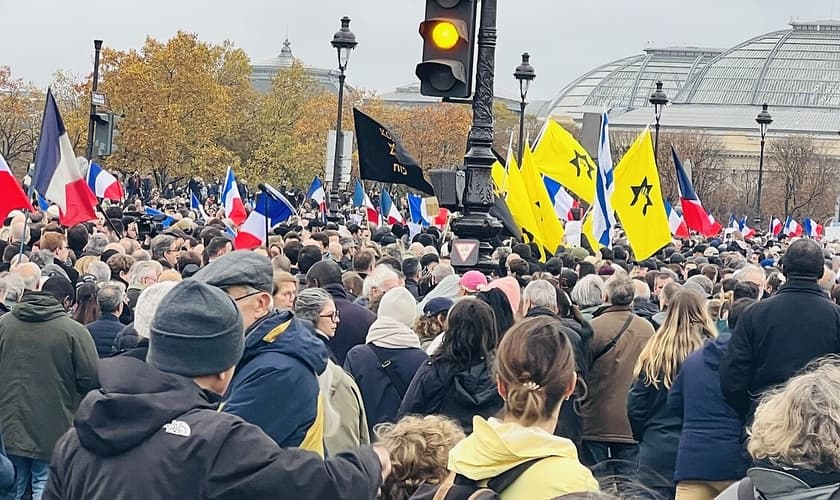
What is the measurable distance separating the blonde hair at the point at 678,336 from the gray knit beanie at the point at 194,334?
13.1ft

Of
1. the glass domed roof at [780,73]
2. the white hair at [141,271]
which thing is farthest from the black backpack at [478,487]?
the glass domed roof at [780,73]

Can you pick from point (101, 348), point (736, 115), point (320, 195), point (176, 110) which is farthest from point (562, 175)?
point (736, 115)

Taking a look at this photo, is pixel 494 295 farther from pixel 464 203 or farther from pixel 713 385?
pixel 464 203

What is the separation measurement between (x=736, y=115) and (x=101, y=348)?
115 m

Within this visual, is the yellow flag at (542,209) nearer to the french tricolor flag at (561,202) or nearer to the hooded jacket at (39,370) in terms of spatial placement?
the french tricolor flag at (561,202)

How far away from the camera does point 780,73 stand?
129 meters

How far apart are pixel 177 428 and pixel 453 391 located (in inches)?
131

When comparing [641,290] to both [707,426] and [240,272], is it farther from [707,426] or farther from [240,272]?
[240,272]

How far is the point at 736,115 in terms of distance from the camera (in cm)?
11956

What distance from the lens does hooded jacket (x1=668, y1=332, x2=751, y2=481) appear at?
6.97m

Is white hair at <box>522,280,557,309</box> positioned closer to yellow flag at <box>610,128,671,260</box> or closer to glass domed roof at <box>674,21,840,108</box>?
yellow flag at <box>610,128,671,260</box>

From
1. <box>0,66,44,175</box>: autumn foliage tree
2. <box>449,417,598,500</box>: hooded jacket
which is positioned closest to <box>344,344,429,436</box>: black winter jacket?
<box>449,417,598,500</box>: hooded jacket

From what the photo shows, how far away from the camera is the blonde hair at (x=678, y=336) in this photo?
759cm

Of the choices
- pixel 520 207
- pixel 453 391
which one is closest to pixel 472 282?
pixel 453 391
